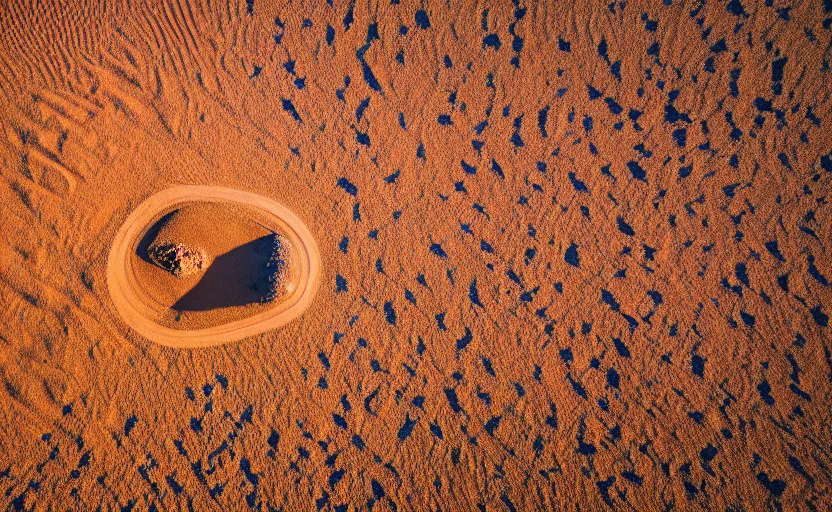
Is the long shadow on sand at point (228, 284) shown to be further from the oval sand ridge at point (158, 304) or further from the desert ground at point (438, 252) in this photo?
the oval sand ridge at point (158, 304)

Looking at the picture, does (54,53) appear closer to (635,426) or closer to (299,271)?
(299,271)

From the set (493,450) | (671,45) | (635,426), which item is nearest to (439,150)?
(671,45)

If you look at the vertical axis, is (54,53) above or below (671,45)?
below

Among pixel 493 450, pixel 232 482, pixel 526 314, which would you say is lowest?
pixel 232 482

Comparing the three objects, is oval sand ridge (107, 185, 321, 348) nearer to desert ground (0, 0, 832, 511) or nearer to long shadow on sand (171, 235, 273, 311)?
desert ground (0, 0, 832, 511)

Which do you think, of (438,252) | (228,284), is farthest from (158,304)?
(438,252)

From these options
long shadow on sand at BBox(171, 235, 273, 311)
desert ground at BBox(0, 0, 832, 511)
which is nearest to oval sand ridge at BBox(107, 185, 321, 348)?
desert ground at BBox(0, 0, 832, 511)
